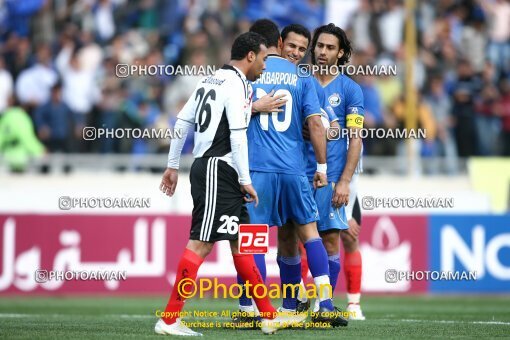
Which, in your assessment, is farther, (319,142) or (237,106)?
(319,142)

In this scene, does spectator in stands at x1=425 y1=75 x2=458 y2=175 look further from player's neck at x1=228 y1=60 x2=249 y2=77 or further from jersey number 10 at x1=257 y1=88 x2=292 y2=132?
player's neck at x1=228 y1=60 x2=249 y2=77

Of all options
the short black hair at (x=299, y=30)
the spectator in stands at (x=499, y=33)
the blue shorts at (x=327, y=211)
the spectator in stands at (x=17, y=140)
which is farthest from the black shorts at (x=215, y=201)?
the spectator in stands at (x=499, y=33)

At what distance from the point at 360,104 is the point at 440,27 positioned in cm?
1260

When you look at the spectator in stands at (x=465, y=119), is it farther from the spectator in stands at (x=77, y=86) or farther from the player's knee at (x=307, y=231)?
the player's knee at (x=307, y=231)

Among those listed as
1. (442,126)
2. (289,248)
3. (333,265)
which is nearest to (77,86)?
(442,126)

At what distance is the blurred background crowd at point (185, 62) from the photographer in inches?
770

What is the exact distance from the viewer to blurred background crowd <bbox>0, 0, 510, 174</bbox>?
19.6m

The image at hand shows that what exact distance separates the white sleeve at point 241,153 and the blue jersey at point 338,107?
6.11 ft

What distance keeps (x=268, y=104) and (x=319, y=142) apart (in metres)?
0.63

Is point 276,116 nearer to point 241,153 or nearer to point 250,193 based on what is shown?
point 241,153

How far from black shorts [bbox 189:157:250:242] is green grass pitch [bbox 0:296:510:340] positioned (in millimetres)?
902

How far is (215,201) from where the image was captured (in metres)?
9.72

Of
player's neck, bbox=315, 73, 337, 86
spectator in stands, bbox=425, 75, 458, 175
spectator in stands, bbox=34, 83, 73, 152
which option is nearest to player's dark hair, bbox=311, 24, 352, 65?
player's neck, bbox=315, 73, 337, 86

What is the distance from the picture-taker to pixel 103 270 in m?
16.7
